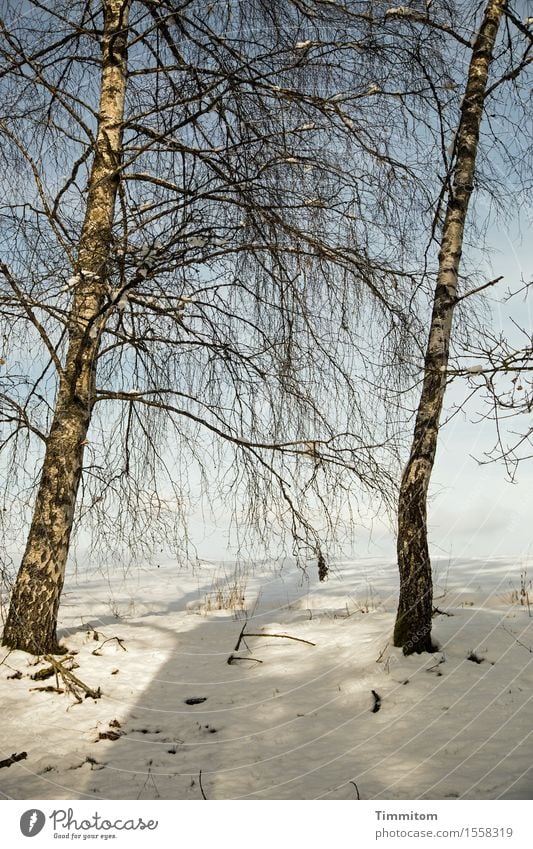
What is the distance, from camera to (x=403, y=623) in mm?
4898

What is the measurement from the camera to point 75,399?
17.9 ft

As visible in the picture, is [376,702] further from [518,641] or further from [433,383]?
[433,383]

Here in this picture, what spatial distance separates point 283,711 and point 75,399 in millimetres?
2883

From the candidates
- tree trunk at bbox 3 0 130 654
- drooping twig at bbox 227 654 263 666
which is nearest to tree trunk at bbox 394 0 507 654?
drooping twig at bbox 227 654 263 666

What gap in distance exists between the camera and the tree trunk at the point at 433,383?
16.0 ft

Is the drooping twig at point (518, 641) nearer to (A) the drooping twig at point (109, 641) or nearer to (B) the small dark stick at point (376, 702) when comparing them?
(B) the small dark stick at point (376, 702)

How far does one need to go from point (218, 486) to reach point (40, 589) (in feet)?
5.18

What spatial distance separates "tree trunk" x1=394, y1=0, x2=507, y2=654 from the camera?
4875 millimetres

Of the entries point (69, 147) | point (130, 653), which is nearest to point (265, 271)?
point (69, 147)

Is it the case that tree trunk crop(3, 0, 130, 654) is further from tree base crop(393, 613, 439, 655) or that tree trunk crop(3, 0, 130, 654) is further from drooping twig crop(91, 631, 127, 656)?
tree base crop(393, 613, 439, 655)

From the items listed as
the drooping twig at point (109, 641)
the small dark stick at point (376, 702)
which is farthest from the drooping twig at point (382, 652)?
the drooping twig at point (109, 641)

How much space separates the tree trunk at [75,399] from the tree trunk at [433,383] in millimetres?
2543
